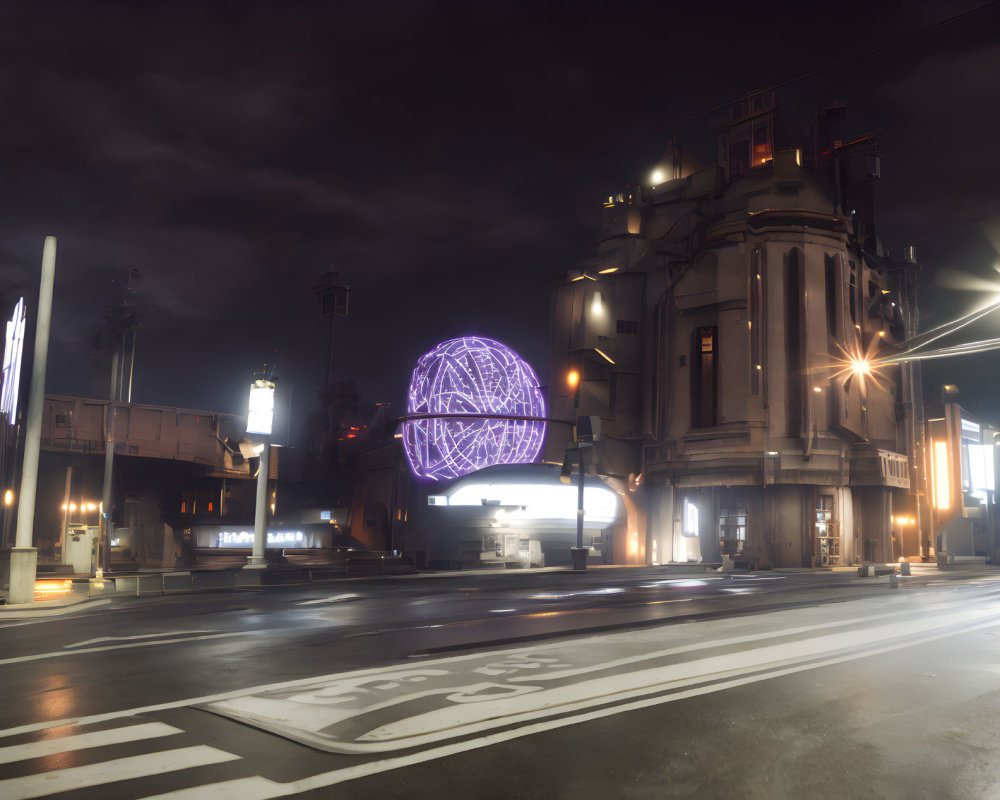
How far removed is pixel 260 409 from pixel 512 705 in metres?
24.1

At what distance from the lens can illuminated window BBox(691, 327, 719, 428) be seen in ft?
180

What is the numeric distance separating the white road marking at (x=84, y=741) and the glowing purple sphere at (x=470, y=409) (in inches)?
1823

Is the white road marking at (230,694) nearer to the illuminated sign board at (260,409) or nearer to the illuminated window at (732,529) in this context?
the illuminated sign board at (260,409)

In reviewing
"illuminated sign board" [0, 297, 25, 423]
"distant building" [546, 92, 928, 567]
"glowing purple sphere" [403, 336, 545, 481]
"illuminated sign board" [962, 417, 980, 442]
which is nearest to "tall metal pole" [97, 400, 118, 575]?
"illuminated sign board" [0, 297, 25, 423]

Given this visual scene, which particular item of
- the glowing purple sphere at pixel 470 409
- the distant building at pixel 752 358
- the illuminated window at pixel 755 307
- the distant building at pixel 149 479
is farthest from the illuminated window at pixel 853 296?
the distant building at pixel 149 479

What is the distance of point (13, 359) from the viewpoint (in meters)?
30.3

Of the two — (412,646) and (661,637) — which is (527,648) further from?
(661,637)

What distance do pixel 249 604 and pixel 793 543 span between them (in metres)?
38.7

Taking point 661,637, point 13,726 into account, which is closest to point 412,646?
point 661,637

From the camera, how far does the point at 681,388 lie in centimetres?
5606

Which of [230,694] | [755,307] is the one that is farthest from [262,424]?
[755,307]

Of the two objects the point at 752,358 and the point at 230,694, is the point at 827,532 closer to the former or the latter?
the point at 752,358

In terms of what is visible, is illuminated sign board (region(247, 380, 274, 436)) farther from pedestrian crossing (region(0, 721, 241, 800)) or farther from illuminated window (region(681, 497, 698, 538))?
illuminated window (region(681, 497, 698, 538))

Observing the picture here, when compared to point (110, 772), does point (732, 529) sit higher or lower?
higher
